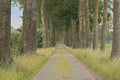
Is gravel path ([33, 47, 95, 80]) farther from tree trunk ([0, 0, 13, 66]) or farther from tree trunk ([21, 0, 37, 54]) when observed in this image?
tree trunk ([21, 0, 37, 54])

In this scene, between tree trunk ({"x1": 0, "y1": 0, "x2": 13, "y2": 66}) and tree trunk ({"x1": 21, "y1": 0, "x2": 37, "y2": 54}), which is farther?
tree trunk ({"x1": 21, "y1": 0, "x2": 37, "y2": 54})

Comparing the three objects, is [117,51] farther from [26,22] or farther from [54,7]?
[54,7]

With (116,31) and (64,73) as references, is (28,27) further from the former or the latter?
(64,73)

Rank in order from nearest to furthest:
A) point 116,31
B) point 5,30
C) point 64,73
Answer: point 5,30 < point 64,73 < point 116,31

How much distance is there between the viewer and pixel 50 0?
56594 mm

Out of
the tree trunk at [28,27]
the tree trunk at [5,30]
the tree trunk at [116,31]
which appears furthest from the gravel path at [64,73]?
the tree trunk at [28,27]

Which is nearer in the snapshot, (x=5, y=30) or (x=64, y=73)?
(x=5, y=30)

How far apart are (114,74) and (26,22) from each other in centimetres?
1513

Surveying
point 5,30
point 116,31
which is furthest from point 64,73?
point 116,31

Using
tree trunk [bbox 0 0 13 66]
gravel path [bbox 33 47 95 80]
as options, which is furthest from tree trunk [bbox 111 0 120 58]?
tree trunk [bbox 0 0 13 66]

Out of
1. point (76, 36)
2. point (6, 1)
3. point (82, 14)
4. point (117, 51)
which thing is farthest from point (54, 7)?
point (6, 1)

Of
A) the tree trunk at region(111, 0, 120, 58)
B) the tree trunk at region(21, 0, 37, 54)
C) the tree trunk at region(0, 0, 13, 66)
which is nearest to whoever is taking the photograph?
the tree trunk at region(0, 0, 13, 66)

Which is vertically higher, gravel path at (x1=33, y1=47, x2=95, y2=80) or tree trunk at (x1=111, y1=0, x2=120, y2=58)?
tree trunk at (x1=111, y1=0, x2=120, y2=58)

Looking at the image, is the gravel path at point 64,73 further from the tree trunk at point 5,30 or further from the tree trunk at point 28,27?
the tree trunk at point 28,27
